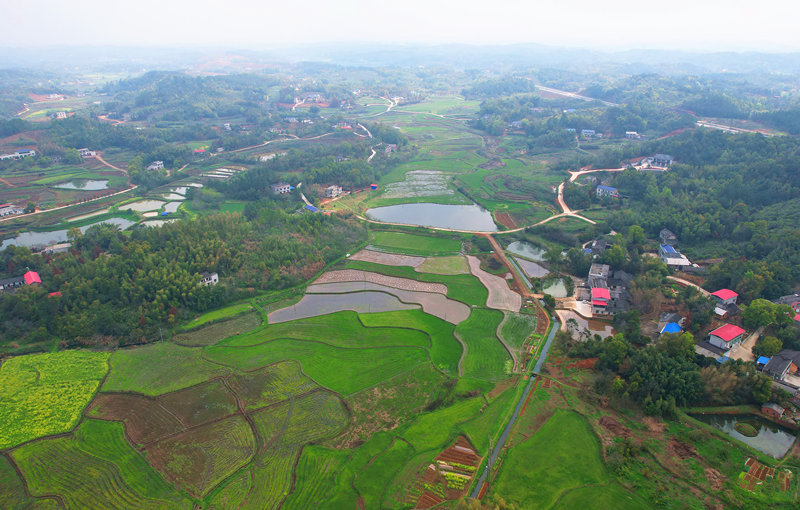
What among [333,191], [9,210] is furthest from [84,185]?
[333,191]

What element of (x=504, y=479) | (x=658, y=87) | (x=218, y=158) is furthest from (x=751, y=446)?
(x=658, y=87)

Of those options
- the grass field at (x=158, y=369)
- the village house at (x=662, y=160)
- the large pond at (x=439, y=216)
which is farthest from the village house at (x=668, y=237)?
the grass field at (x=158, y=369)

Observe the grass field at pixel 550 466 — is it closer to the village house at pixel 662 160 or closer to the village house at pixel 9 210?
the village house at pixel 662 160

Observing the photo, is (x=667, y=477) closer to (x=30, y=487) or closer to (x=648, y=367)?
(x=648, y=367)

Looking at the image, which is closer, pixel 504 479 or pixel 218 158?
pixel 504 479

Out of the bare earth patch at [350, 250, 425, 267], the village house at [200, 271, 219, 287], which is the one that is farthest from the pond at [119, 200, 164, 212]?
the bare earth patch at [350, 250, 425, 267]
